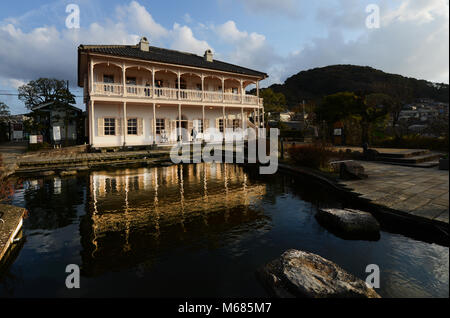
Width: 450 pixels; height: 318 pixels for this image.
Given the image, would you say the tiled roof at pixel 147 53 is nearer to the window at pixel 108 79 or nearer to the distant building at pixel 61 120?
the window at pixel 108 79

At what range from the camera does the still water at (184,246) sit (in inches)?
124

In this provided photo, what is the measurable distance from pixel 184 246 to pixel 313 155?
8422mm

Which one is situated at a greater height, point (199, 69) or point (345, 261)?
point (199, 69)

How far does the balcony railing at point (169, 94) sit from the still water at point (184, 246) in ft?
37.6

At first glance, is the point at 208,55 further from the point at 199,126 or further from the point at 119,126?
the point at 119,126

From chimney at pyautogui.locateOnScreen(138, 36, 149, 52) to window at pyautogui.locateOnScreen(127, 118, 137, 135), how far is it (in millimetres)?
6884

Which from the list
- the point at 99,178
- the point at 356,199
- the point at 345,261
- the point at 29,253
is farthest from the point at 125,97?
the point at 345,261

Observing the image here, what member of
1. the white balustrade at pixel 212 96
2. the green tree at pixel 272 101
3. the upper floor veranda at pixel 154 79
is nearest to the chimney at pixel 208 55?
the upper floor veranda at pixel 154 79

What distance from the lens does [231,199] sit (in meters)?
7.05

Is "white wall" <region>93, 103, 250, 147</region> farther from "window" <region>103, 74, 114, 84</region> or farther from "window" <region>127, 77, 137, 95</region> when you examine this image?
"window" <region>103, 74, 114, 84</region>
